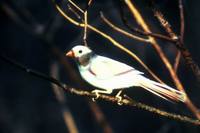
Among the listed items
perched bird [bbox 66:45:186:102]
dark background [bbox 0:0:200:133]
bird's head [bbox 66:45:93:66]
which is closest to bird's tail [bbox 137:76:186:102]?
perched bird [bbox 66:45:186:102]

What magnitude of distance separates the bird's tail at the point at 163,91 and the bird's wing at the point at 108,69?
4 centimetres

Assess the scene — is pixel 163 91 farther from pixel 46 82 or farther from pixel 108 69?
pixel 46 82

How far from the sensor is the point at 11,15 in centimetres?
412

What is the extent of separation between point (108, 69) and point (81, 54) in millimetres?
98

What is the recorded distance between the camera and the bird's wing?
1804 mm

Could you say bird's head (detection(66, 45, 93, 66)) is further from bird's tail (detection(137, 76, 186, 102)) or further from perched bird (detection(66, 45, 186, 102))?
bird's tail (detection(137, 76, 186, 102))

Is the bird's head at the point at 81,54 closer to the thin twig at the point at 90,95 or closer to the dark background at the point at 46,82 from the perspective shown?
the thin twig at the point at 90,95

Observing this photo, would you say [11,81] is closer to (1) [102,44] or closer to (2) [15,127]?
(2) [15,127]

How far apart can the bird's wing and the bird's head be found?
3cm

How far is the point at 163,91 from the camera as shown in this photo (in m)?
1.73

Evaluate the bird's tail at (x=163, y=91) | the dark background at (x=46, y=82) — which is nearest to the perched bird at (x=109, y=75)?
the bird's tail at (x=163, y=91)

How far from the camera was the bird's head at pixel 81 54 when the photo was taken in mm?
1831

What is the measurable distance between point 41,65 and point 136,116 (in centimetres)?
81

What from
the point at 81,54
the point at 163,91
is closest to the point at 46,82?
the point at 81,54
